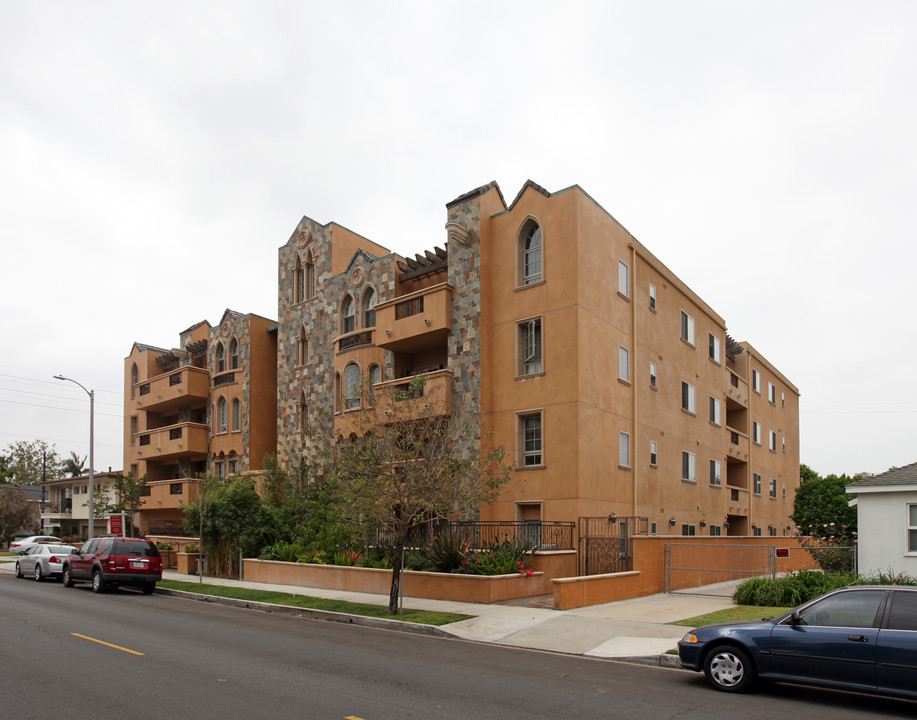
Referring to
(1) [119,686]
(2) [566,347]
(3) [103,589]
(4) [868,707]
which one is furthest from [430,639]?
(3) [103,589]

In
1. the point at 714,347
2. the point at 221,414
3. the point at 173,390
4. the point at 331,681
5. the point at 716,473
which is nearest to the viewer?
the point at 331,681

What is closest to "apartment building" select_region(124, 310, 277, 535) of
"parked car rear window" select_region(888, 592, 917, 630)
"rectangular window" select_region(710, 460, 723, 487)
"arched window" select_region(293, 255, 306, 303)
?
"arched window" select_region(293, 255, 306, 303)

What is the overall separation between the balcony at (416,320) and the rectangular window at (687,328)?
1063cm

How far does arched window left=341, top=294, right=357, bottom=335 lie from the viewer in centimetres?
3206

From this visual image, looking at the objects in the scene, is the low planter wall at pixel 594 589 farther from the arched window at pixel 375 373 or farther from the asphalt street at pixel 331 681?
the arched window at pixel 375 373

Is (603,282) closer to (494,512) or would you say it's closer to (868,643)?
(494,512)

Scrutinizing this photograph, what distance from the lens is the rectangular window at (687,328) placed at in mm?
32281

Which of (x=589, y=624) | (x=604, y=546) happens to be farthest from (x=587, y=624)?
(x=604, y=546)

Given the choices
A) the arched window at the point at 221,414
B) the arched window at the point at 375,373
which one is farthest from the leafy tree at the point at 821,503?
the arched window at the point at 221,414

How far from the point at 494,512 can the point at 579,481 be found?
3.41m

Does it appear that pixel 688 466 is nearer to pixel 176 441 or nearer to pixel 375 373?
pixel 375 373

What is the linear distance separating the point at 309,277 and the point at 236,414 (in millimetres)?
8653

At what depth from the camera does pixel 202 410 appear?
43.6 metres

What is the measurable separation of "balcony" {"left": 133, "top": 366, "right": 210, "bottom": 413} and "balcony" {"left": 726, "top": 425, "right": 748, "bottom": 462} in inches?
1046
